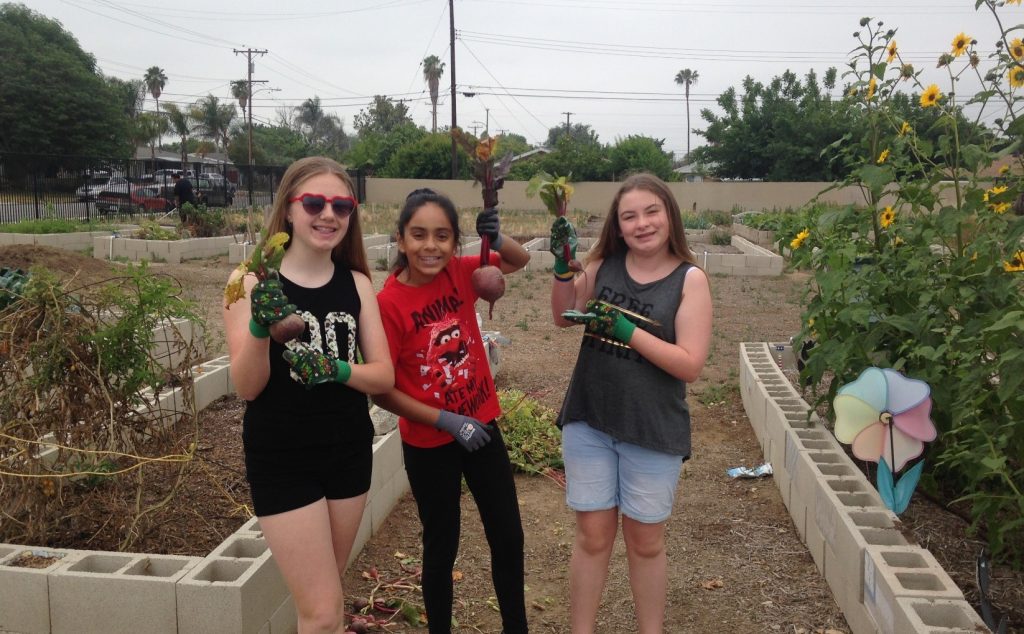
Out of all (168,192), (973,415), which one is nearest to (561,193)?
(973,415)

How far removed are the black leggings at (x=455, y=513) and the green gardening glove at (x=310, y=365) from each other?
0.56 metres

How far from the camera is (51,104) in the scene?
140ft

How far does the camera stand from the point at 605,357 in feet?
8.61

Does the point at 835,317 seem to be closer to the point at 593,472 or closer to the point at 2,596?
the point at 593,472

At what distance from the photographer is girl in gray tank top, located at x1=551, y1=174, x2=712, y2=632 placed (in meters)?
2.54

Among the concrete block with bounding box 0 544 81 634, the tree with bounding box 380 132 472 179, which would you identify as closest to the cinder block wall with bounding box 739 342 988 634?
the concrete block with bounding box 0 544 81 634

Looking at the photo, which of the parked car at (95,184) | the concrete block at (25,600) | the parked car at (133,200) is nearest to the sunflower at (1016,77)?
the concrete block at (25,600)

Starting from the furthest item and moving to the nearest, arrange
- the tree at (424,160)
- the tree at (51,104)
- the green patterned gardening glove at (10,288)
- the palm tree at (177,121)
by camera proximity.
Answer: the palm tree at (177,121) < the tree at (424,160) < the tree at (51,104) < the green patterned gardening glove at (10,288)

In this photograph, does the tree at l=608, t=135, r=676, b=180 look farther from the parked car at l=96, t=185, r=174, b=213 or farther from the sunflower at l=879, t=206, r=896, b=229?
the sunflower at l=879, t=206, r=896, b=229

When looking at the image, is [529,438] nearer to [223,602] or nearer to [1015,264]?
[223,602]

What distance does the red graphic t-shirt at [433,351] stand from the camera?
8.50ft

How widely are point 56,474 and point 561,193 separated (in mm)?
2093

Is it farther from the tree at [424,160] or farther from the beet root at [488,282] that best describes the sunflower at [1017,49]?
the tree at [424,160]

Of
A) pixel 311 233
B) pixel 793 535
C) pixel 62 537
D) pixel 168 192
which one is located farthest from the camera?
pixel 168 192
